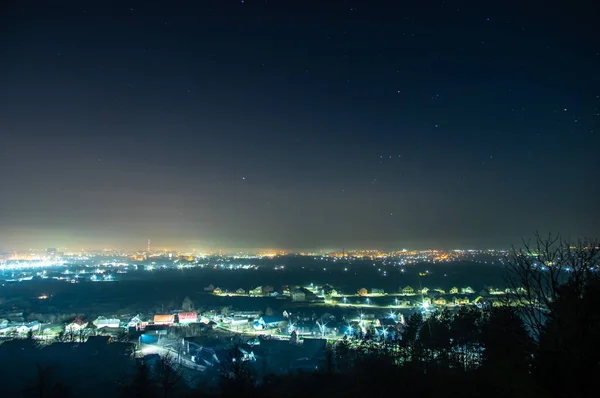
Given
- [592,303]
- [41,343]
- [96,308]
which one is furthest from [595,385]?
[96,308]

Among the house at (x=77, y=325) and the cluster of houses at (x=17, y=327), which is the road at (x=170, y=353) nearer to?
the house at (x=77, y=325)

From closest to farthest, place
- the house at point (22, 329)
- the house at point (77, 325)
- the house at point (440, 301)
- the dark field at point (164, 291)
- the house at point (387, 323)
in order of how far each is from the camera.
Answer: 1. the house at point (22, 329)
2. the house at point (387, 323)
3. the house at point (77, 325)
4. the house at point (440, 301)
5. the dark field at point (164, 291)

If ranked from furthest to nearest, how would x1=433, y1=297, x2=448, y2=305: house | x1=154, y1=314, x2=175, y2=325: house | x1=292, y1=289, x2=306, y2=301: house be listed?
x1=292, y1=289, x2=306, y2=301: house, x1=433, y1=297, x2=448, y2=305: house, x1=154, y1=314, x2=175, y2=325: house

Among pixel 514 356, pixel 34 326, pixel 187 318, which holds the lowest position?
pixel 187 318

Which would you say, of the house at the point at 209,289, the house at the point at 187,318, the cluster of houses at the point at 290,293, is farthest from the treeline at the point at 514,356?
the house at the point at 209,289

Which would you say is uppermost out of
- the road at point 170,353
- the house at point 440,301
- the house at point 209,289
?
the road at point 170,353

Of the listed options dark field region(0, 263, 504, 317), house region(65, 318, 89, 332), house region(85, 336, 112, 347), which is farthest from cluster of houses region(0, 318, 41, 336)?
house region(85, 336, 112, 347)

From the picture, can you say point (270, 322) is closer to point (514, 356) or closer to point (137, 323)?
point (137, 323)

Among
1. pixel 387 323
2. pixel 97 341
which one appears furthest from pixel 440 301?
pixel 97 341

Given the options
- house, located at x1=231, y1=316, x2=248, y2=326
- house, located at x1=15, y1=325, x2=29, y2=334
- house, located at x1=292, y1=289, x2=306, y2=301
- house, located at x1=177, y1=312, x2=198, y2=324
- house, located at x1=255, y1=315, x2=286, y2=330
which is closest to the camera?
house, located at x1=15, y1=325, x2=29, y2=334

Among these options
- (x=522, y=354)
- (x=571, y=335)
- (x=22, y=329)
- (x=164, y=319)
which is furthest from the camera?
(x=164, y=319)

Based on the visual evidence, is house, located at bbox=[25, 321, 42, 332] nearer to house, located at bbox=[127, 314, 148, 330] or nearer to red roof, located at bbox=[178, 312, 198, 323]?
house, located at bbox=[127, 314, 148, 330]
